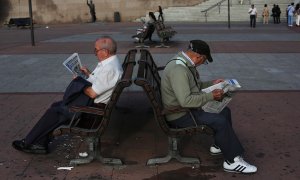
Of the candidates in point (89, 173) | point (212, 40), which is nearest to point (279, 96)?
point (89, 173)

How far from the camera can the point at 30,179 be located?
4.63m

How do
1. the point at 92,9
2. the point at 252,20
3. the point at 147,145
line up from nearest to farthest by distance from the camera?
the point at 147,145 → the point at 252,20 → the point at 92,9

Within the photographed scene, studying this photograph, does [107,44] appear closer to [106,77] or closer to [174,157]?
[106,77]

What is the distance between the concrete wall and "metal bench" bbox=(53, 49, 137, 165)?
30181 mm

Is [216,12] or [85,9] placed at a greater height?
[85,9]

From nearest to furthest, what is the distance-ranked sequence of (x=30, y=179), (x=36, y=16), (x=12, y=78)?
(x=30, y=179)
(x=12, y=78)
(x=36, y=16)

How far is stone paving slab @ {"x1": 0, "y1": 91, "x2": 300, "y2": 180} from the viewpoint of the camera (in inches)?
187

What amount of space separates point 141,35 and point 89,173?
10607 millimetres

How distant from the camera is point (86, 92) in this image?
16.1 ft

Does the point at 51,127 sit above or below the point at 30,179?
above

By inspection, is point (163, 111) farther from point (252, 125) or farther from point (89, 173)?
point (252, 125)

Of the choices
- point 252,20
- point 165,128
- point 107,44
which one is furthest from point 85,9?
point 165,128

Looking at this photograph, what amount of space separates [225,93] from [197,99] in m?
Result: 0.31

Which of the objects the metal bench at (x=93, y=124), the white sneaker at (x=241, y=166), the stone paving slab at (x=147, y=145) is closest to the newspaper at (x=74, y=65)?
the metal bench at (x=93, y=124)
